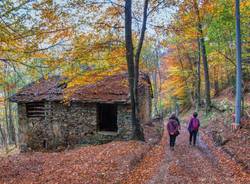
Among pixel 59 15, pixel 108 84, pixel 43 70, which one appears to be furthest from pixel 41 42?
pixel 108 84

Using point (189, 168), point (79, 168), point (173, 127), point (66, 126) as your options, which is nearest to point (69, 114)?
point (66, 126)

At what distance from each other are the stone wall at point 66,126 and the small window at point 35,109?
0.85 feet

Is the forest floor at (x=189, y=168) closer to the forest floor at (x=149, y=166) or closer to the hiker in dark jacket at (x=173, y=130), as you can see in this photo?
the forest floor at (x=149, y=166)

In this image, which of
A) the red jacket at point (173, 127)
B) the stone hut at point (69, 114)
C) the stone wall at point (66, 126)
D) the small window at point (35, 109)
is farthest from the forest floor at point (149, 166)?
the small window at point (35, 109)

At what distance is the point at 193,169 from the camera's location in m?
9.17

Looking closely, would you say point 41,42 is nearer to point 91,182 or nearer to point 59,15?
point 59,15

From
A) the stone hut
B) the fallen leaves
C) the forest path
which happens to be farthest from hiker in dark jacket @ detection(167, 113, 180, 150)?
the stone hut

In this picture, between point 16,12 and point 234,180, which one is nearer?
point 16,12

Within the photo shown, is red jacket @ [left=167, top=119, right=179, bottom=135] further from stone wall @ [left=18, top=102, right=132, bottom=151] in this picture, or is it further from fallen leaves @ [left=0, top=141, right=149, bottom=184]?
stone wall @ [left=18, top=102, right=132, bottom=151]

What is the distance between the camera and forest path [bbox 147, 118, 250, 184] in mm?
8031

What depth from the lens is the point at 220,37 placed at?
1653 centimetres

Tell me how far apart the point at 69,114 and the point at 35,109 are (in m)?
2.73

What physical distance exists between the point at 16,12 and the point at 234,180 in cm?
747

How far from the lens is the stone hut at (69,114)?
17.2m
